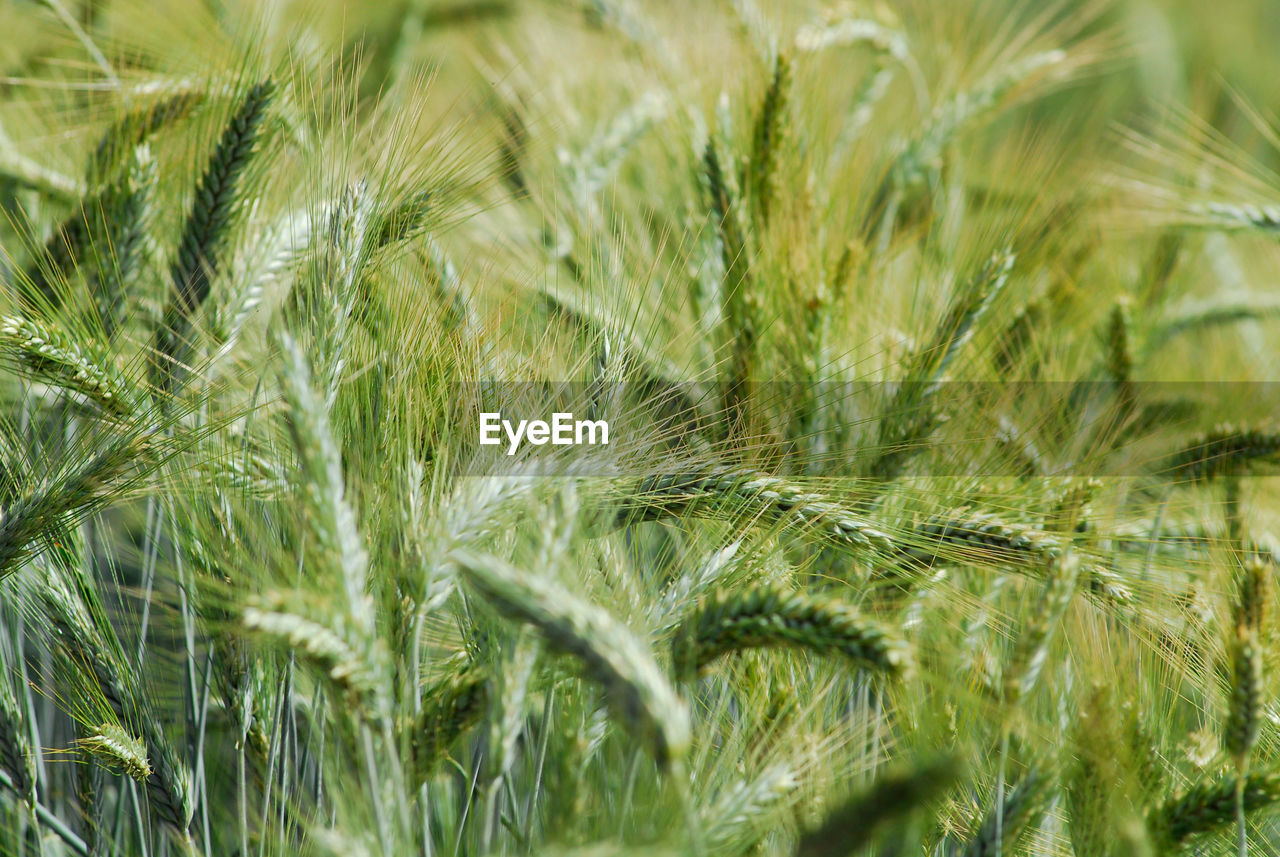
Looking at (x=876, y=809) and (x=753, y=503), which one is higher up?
(x=753, y=503)

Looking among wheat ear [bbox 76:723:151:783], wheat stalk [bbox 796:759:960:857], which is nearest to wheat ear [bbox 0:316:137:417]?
wheat ear [bbox 76:723:151:783]

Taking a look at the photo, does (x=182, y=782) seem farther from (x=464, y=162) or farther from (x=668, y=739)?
(x=464, y=162)

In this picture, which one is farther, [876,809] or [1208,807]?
[1208,807]

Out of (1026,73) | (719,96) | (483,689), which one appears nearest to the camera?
(483,689)

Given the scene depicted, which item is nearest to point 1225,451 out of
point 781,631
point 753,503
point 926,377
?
point 926,377

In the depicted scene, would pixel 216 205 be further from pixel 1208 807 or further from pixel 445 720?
pixel 1208 807

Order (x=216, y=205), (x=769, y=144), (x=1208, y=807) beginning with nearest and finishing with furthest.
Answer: (x=1208, y=807) < (x=216, y=205) < (x=769, y=144)

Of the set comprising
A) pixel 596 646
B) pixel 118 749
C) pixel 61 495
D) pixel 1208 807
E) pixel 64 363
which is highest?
pixel 64 363

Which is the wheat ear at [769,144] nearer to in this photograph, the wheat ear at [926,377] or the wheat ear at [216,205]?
the wheat ear at [926,377]

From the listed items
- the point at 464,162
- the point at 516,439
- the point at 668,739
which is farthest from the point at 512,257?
the point at 668,739
